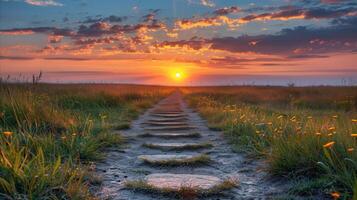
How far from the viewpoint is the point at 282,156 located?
5.50m

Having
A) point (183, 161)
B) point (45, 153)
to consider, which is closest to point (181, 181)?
point (183, 161)

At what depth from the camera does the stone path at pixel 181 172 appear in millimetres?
4879

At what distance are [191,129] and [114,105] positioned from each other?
8.17 metres

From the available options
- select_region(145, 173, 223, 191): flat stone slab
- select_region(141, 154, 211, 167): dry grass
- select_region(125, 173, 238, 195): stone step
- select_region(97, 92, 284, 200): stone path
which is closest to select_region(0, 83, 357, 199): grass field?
select_region(97, 92, 284, 200): stone path

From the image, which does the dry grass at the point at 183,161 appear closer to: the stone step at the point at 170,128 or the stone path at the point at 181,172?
the stone path at the point at 181,172

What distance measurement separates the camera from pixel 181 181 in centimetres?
521

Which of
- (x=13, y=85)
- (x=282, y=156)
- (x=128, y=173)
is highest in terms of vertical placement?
(x=13, y=85)

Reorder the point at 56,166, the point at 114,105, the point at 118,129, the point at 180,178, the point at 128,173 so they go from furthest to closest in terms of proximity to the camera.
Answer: the point at 114,105 → the point at 118,129 → the point at 128,173 → the point at 180,178 → the point at 56,166

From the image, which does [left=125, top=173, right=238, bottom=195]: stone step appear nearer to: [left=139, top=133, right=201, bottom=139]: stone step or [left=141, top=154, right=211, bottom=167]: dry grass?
[left=141, top=154, right=211, bottom=167]: dry grass

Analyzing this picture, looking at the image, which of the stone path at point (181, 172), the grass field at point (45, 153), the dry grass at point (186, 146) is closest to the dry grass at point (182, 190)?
the stone path at point (181, 172)

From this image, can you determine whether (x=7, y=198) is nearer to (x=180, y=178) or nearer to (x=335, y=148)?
(x=180, y=178)

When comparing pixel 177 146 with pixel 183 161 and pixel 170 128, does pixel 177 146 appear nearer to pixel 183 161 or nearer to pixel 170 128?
pixel 183 161

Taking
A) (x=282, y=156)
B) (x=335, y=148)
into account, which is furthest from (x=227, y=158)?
(x=335, y=148)

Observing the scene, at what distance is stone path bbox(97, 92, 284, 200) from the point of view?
4879 millimetres
